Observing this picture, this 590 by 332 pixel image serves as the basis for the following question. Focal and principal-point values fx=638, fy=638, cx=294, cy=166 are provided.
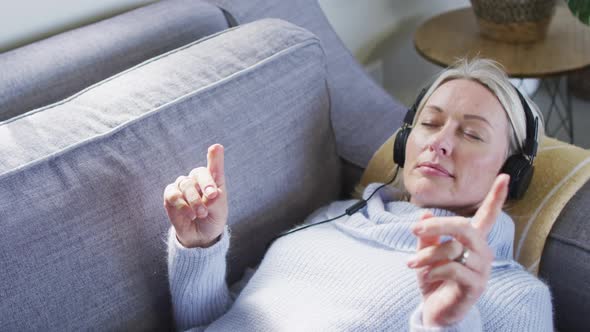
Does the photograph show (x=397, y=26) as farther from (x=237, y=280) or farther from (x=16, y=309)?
(x=16, y=309)

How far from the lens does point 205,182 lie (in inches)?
36.2

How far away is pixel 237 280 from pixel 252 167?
225mm

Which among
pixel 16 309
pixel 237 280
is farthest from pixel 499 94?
pixel 16 309

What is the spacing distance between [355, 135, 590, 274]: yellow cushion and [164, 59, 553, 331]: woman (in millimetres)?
82

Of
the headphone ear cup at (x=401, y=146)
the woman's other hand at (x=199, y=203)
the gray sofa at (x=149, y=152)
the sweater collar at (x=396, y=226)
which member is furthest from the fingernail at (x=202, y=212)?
the headphone ear cup at (x=401, y=146)

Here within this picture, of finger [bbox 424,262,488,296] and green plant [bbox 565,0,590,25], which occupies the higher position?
finger [bbox 424,262,488,296]

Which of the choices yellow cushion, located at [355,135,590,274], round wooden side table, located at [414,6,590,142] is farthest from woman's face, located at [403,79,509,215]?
round wooden side table, located at [414,6,590,142]

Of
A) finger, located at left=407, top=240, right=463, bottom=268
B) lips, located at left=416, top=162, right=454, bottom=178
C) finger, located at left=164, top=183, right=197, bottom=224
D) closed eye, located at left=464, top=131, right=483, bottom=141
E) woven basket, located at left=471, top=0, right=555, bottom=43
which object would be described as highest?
finger, located at left=164, top=183, right=197, bottom=224

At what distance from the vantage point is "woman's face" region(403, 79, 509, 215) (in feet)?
3.49

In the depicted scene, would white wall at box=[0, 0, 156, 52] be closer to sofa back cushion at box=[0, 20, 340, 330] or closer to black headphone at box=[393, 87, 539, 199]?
sofa back cushion at box=[0, 20, 340, 330]

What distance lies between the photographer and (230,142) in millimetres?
1093

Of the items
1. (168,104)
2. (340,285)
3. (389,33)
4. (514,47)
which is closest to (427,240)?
(340,285)

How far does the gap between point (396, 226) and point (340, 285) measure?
14cm

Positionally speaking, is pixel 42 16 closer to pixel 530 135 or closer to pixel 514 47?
pixel 530 135
